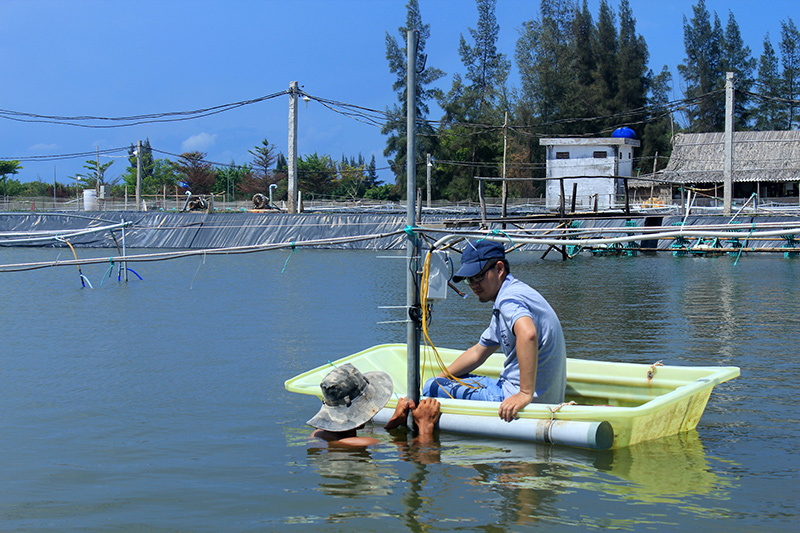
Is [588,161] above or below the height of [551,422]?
above

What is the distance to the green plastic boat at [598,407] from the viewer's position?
5.59 meters

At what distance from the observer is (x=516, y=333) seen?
536cm

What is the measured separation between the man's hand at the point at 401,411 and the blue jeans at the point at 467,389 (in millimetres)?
243

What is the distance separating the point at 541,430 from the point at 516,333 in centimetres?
87

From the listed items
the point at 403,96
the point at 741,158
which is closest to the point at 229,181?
the point at 403,96

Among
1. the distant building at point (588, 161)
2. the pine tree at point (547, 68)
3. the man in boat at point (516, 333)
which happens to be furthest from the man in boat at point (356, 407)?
the pine tree at point (547, 68)

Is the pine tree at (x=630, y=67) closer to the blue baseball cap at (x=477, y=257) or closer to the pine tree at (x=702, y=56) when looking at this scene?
the pine tree at (x=702, y=56)

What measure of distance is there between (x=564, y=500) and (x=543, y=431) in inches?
27.9

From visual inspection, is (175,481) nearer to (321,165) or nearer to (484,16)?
(484,16)

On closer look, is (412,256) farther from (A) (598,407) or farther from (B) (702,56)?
(B) (702,56)

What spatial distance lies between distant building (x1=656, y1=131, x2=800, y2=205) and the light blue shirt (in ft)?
128

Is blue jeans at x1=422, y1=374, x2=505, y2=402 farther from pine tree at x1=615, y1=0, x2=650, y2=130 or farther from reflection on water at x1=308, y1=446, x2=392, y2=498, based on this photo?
pine tree at x1=615, y1=0, x2=650, y2=130

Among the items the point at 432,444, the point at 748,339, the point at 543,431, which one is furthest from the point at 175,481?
the point at 748,339

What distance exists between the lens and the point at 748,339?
1117 cm
